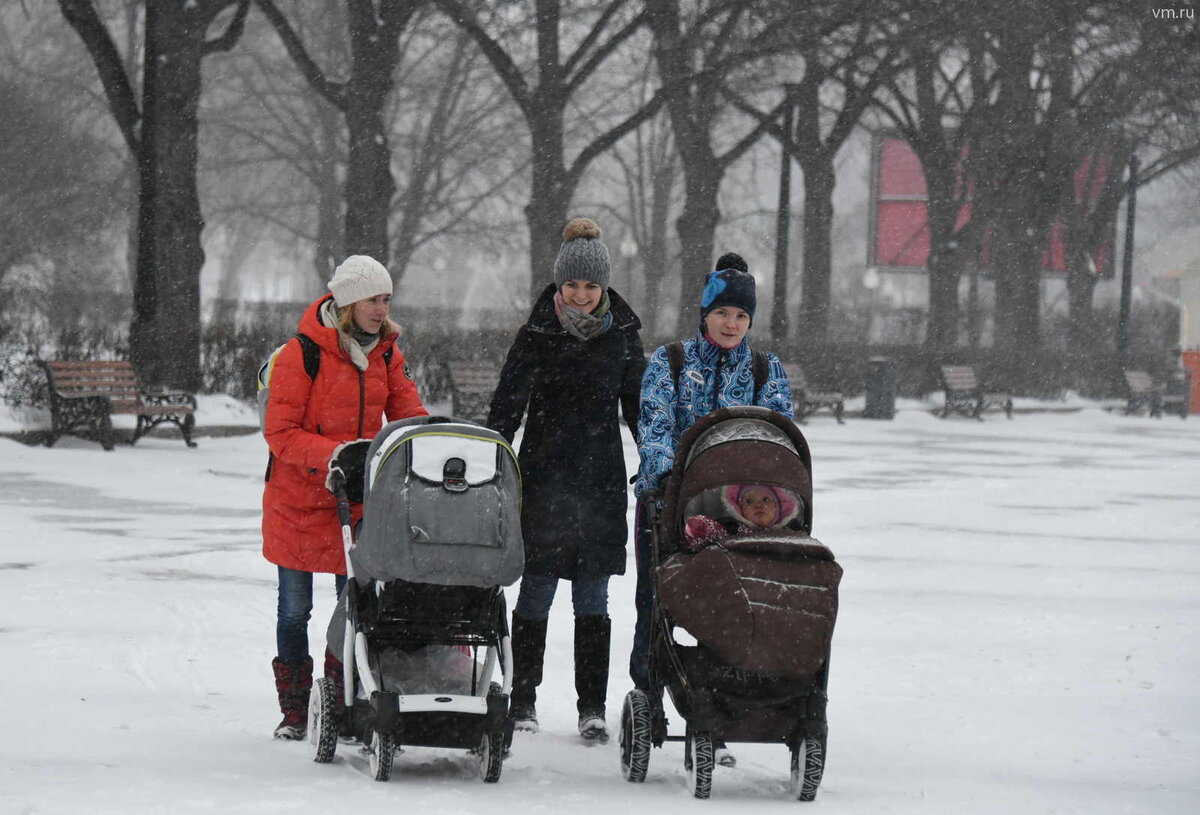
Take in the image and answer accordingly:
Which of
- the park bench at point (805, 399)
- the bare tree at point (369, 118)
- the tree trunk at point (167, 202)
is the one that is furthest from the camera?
the park bench at point (805, 399)

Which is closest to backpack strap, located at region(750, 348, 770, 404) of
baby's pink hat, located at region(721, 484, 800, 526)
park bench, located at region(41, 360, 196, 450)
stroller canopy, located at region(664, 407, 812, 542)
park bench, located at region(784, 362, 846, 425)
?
stroller canopy, located at region(664, 407, 812, 542)

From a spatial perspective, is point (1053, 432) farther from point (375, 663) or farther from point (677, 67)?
point (375, 663)

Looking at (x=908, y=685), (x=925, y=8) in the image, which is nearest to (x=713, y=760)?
(x=908, y=685)

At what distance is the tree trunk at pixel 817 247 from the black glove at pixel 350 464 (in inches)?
1013

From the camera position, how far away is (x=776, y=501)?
208 inches

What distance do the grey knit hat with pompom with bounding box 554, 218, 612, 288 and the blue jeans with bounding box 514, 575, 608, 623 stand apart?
1058 millimetres

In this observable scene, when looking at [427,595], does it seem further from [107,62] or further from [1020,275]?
Result: [1020,275]

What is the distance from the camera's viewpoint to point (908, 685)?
714 centimetres

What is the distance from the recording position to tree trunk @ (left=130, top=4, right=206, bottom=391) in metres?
19.5

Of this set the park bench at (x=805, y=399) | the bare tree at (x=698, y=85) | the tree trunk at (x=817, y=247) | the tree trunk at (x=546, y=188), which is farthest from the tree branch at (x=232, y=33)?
the tree trunk at (x=817, y=247)

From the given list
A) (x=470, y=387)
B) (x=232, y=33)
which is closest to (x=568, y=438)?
(x=470, y=387)

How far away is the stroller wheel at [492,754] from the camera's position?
16.8 feet

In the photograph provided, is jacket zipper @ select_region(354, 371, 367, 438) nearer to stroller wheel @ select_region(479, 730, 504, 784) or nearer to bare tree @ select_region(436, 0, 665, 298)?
stroller wheel @ select_region(479, 730, 504, 784)

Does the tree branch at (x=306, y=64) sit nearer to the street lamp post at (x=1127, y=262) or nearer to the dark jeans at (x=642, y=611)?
the dark jeans at (x=642, y=611)
